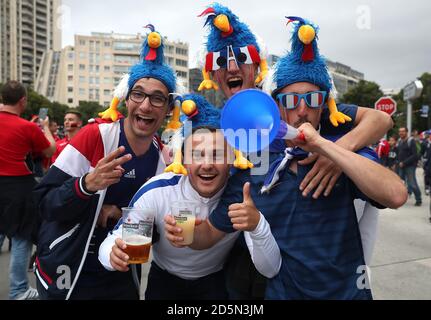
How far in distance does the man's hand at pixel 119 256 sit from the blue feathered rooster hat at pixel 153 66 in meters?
1.16

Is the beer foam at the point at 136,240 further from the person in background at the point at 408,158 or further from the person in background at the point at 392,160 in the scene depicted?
the person in background at the point at 392,160

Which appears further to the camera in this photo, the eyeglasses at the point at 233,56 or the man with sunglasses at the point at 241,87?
the eyeglasses at the point at 233,56

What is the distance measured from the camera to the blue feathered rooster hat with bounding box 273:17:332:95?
1.78 meters

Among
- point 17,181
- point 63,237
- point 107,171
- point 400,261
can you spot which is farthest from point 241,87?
point 400,261

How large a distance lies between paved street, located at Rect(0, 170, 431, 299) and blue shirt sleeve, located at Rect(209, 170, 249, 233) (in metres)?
2.85

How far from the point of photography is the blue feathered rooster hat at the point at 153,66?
2.43 meters

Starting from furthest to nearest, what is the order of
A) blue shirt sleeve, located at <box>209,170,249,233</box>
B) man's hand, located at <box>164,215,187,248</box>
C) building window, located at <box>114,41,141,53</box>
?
building window, located at <box>114,41,141,53</box>
blue shirt sleeve, located at <box>209,170,249,233</box>
man's hand, located at <box>164,215,187,248</box>

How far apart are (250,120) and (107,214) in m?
1.27

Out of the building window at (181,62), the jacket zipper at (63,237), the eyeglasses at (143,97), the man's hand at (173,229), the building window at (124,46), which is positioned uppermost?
the building window at (124,46)

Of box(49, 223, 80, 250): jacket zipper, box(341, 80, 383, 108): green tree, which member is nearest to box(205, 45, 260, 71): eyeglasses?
box(49, 223, 80, 250): jacket zipper

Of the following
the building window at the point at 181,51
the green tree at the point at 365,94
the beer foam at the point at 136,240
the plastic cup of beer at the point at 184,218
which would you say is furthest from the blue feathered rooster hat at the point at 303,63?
the building window at the point at 181,51

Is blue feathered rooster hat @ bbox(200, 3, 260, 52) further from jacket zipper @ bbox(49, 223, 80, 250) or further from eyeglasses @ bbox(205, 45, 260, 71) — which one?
jacket zipper @ bbox(49, 223, 80, 250)

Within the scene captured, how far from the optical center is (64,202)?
6.77 feet

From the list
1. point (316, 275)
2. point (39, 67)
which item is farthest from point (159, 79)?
point (39, 67)
